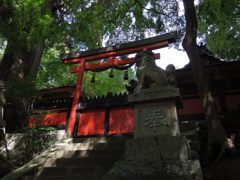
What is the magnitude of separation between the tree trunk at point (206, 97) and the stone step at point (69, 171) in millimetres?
2515

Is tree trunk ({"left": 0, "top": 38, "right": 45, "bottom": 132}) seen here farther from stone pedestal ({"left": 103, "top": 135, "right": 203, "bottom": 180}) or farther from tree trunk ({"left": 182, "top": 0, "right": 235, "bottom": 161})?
tree trunk ({"left": 182, "top": 0, "right": 235, "bottom": 161})

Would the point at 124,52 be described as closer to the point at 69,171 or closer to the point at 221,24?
the point at 69,171

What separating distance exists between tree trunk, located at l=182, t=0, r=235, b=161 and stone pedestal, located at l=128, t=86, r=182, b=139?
1256 millimetres

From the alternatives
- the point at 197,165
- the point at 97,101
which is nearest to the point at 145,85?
the point at 197,165

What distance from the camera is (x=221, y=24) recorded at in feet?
34.7

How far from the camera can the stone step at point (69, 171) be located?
13.5 ft

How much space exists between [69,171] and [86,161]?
496mm

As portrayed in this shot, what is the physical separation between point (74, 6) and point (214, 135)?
8056 mm

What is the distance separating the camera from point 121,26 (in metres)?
9.75

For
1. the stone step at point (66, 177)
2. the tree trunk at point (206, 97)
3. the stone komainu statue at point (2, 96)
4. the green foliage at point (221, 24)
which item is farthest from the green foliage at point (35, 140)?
the green foliage at point (221, 24)

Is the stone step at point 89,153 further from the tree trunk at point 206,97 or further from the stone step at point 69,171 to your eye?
the tree trunk at point 206,97

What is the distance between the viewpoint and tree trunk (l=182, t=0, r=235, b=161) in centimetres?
396

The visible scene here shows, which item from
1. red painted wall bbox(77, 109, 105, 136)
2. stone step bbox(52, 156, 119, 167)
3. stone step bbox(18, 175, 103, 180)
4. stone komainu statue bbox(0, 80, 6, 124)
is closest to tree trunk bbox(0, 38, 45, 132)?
stone komainu statue bbox(0, 80, 6, 124)

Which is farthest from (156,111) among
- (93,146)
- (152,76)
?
(93,146)
